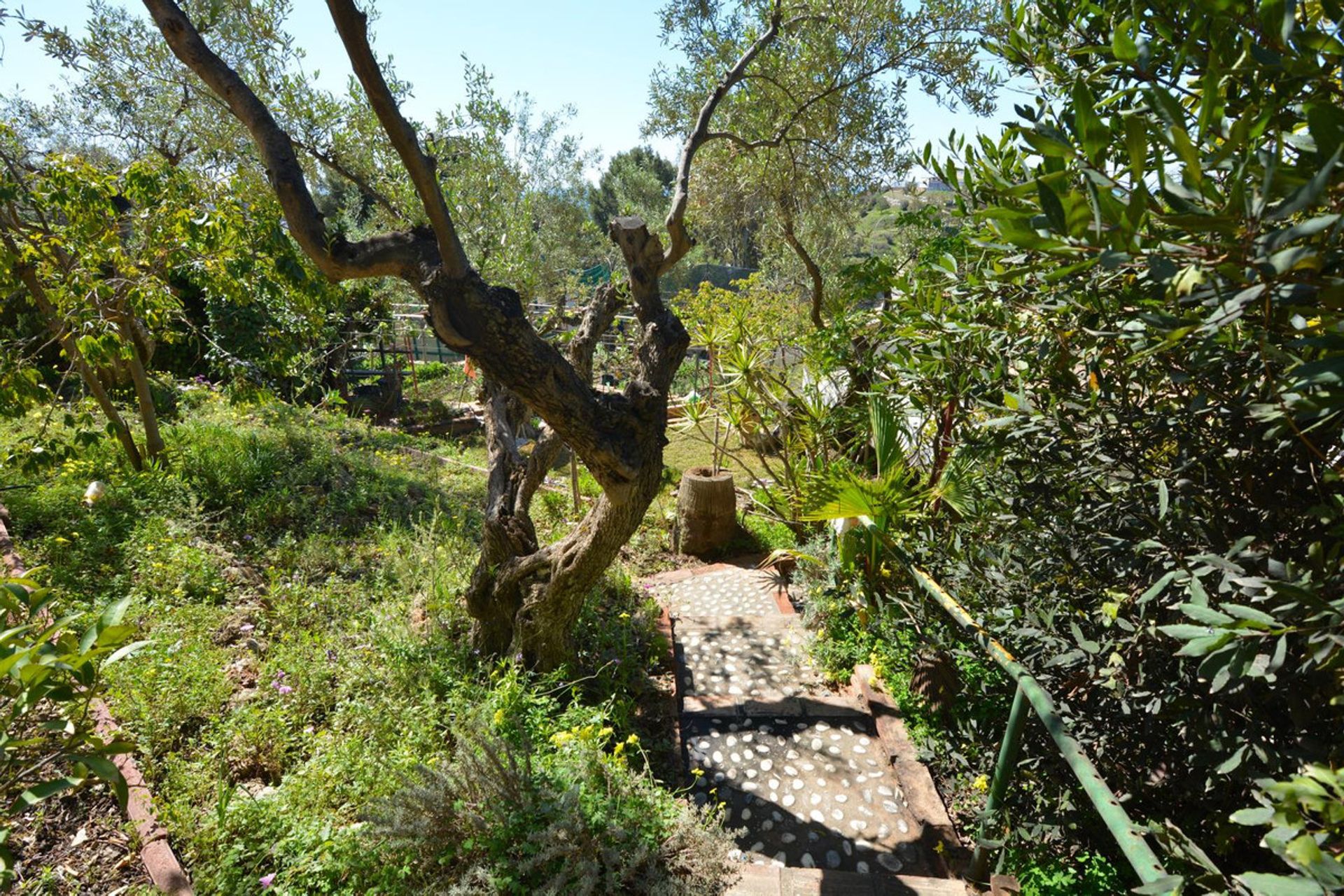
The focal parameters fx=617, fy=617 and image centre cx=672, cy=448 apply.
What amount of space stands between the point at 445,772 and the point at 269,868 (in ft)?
2.25

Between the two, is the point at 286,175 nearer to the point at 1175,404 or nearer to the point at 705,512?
the point at 1175,404

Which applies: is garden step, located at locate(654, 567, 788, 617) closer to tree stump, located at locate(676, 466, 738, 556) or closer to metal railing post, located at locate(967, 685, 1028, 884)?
tree stump, located at locate(676, 466, 738, 556)

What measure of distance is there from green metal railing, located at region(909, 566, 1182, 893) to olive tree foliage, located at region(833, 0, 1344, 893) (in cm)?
7

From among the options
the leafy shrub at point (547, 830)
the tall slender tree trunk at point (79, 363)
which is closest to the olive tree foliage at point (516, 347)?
the leafy shrub at point (547, 830)

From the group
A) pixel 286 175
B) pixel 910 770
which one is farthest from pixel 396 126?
pixel 910 770

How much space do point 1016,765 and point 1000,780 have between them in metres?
0.16

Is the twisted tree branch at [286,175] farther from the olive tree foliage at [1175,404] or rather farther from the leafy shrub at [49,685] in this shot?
the olive tree foliage at [1175,404]

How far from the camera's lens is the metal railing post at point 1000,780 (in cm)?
183

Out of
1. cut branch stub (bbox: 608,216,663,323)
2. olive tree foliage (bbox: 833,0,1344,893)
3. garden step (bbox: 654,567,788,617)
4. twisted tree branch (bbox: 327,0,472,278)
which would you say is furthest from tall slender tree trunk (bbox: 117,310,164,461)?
olive tree foliage (bbox: 833,0,1344,893)

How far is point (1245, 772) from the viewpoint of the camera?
4.27ft

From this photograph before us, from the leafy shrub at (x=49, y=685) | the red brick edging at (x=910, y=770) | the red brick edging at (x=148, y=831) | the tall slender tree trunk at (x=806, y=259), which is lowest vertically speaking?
the red brick edging at (x=148, y=831)

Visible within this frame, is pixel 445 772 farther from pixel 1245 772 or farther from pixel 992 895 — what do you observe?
pixel 1245 772

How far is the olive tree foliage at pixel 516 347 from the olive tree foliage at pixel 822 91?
2.71 feet

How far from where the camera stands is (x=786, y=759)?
11.2 feet
